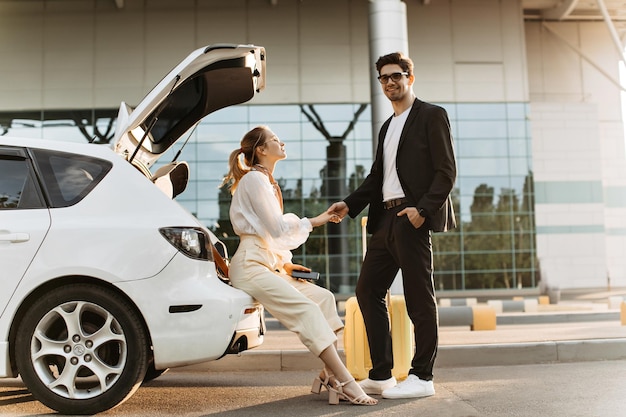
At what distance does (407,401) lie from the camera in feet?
15.1

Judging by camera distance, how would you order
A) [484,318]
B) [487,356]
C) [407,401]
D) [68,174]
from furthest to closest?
1. [484,318]
2. [487,356]
3. [407,401]
4. [68,174]

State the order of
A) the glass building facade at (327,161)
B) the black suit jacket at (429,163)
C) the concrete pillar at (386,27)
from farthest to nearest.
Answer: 1. the glass building facade at (327,161)
2. the concrete pillar at (386,27)
3. the black suit jacket at (429,163)

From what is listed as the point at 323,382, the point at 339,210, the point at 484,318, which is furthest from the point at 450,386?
the point at 484,318

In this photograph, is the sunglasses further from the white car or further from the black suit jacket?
the white car

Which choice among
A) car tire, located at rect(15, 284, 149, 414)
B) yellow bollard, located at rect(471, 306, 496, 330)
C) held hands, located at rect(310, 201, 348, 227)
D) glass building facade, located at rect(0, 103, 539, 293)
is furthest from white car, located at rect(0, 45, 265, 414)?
glass building facade, located at rect(0, 103, 539, 293)

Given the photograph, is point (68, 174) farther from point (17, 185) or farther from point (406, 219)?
point (406, 219)

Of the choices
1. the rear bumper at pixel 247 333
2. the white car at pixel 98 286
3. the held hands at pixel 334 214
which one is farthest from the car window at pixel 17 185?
the held hands at pixel 334 214

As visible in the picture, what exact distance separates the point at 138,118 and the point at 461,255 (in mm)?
25613

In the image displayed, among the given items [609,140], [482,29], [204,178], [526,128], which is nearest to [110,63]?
[204,178]

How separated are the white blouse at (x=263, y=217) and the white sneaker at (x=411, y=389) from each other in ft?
3.82

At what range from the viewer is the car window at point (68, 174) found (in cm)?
430

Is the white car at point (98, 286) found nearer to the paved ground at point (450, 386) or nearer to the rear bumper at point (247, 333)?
the rear bumper at point (247, 333)

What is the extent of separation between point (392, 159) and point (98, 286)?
2193mm

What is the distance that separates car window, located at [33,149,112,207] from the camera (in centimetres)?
430
